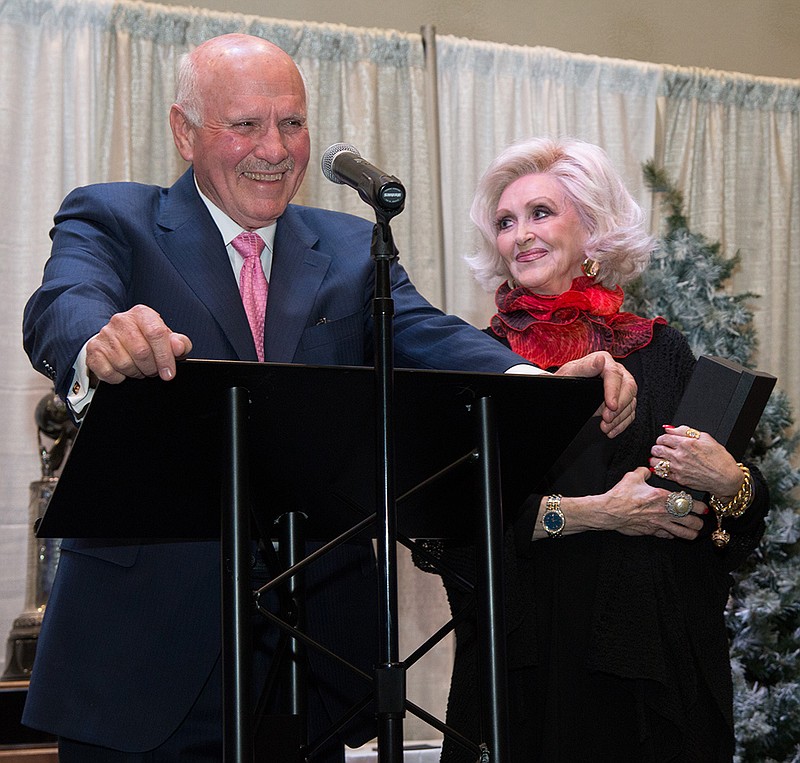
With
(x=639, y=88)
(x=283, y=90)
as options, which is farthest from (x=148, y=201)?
(x=639, y=88)

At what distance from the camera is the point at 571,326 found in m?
2.50

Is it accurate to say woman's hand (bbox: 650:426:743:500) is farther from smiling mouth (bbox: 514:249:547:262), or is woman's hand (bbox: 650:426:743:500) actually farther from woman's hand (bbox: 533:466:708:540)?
smiling mouth (bbox: 514:249:547:262)

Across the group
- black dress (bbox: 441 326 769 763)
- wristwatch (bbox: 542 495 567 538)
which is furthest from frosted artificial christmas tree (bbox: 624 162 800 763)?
wristwatch (bbox: 542 495 567 538)

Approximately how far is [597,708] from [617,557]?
302 mm

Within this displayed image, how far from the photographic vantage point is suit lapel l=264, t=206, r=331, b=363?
5.63ft

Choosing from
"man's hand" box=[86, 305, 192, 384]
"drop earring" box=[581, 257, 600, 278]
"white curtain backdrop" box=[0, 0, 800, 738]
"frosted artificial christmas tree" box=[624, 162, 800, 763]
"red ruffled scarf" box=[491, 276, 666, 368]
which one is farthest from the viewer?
"white curtain backdrop" box=[0, 0, 800, 738]

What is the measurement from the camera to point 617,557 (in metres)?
2.24

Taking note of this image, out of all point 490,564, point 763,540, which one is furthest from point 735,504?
point 763,540

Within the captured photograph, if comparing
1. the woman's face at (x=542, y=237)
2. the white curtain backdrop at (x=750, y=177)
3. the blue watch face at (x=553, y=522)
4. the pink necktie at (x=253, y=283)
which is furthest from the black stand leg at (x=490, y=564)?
the white curtain backdrop at (x=750, y=177)

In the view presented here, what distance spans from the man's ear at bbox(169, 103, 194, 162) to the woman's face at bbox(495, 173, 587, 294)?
36.0 inches

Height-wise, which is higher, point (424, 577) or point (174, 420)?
point (174, 420)

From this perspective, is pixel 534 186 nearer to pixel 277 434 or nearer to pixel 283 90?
pixel 283 90

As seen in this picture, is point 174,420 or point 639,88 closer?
point 174,420

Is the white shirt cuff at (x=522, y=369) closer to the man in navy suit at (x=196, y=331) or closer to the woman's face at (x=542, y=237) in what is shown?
the man in navy suit at (x=196, y=331)
